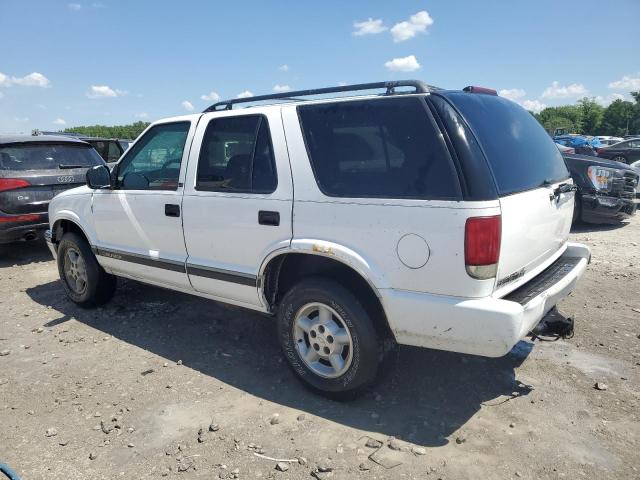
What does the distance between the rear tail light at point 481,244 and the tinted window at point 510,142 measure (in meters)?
0.24

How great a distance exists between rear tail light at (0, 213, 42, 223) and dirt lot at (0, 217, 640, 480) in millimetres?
2448

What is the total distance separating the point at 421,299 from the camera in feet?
8.61

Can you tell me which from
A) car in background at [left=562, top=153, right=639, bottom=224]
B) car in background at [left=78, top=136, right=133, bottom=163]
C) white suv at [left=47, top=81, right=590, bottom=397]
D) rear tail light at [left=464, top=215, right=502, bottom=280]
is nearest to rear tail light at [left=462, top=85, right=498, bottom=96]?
white suv at [left=47, top=81, right=590, bottom=397]

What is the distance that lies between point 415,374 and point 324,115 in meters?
1.95

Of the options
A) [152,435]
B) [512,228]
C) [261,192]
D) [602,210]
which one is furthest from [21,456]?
[602,210]

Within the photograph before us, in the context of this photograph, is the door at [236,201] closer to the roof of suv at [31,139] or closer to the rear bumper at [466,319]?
the rear bumper at [466,319]

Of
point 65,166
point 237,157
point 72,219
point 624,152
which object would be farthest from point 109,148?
point 624,152

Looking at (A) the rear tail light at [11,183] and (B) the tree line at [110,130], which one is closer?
(A) the rear tail light at [11,183]

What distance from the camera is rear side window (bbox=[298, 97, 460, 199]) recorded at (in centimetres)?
257

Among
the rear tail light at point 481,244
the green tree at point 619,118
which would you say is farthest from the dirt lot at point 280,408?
the green tree at point 619,118

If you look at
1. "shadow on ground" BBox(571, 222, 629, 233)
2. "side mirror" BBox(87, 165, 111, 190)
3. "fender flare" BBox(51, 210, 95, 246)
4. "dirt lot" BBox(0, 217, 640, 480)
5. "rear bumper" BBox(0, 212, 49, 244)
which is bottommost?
"dirt lot" BBox(0, 217, 640, 480)

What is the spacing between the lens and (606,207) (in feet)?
25.2

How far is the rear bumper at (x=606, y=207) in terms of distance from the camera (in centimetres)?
769

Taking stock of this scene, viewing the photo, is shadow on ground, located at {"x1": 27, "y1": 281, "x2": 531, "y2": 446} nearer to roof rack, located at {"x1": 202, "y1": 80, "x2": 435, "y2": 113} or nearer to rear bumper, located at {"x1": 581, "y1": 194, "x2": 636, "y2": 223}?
roof rack, located at {"x1": 202, "y1": 80, "x2": 435, "y2": 113}
